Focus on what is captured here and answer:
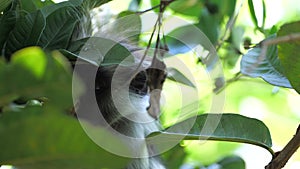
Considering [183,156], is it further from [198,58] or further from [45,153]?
[45,153]

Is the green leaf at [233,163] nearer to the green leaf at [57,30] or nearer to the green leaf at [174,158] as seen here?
the green leaf at [174,158]

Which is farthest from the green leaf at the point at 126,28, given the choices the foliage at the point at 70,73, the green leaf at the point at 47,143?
the green leaf at the point at 47,143

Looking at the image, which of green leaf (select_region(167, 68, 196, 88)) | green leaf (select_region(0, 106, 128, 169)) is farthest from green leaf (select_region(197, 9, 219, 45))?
green leaf (select_region(0, 106, 128, 169))

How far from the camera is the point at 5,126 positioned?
0.25 metres

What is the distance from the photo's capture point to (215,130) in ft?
1.78

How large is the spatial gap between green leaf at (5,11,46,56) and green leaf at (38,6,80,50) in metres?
0.02

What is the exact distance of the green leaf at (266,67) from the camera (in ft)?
1.98

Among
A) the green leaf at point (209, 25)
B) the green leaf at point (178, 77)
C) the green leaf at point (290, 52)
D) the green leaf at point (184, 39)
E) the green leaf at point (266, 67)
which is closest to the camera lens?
the green leaf at point (290, 52)

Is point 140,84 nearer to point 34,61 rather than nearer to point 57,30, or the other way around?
point 57,30

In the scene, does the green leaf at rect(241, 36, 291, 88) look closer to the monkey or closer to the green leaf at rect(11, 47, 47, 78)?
the monkey

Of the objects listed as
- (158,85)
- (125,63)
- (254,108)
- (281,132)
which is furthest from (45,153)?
(254,108)

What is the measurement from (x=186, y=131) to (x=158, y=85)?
0.90 ft

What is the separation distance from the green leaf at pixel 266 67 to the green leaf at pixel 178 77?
0.35ft

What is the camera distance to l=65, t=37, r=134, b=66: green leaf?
509 mm
